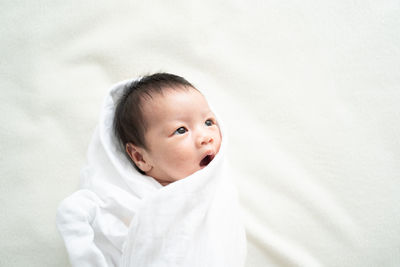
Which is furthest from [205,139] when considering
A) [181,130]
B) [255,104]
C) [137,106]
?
[255,104]

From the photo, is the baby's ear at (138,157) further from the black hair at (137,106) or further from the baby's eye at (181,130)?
the baby's eye at (181,130)

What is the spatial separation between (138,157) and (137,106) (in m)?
0.16

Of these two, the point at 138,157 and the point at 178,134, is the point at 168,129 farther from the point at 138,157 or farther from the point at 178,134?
the point at 138,157

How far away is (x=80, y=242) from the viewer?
100 cm

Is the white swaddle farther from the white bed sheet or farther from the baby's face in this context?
the white bed sheet

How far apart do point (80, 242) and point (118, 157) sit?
0.30 m

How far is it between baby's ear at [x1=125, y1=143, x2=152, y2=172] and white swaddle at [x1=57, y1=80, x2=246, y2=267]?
3 centimetres

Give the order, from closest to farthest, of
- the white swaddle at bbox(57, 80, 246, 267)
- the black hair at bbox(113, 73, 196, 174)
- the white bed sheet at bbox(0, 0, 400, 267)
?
A: the white swaddle at bbox(57, 80, 246, 267) → the black hair at bbox(113, 73, 196, 174) → the white bed sheet at bbox(0, 0, 400, 267)

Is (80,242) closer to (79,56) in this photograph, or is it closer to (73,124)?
(73,124)

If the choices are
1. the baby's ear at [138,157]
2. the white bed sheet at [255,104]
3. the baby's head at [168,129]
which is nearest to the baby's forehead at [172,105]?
the baby's head at [168,129]

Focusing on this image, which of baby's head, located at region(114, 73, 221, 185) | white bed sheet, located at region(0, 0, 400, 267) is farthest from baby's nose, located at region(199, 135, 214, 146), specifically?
white bed sheet, located at region(0, 0, 400, 267)

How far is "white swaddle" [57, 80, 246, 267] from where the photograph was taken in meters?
1.02

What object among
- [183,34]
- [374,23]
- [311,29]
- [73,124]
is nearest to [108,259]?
[73,124]

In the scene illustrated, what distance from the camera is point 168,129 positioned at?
108 centimetres
